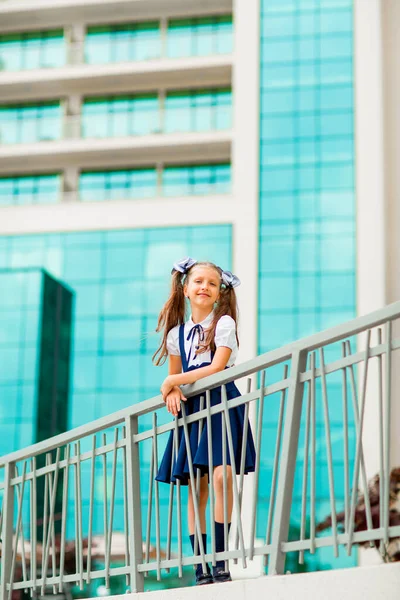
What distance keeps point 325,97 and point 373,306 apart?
364 inches

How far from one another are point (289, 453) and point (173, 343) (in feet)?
4.95

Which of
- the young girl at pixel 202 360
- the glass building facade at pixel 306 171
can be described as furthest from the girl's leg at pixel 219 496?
the glass building facade at pixel 306 171

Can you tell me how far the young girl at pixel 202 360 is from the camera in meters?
5.27

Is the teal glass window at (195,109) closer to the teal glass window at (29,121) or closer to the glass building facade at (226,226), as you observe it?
the glass building facade at (226,226)

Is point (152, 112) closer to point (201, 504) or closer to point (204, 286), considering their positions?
point (204, 286)

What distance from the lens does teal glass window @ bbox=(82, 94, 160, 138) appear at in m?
45.5

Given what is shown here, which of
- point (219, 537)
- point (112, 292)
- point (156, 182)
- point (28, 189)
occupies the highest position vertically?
point (28, 189)

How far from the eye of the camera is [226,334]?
568 centimetres

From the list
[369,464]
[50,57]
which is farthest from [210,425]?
[50,57]

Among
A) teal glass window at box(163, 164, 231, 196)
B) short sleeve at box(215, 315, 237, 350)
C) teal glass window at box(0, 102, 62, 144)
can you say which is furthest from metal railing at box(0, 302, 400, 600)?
teal glass window at box(0, 102, 62, 144)

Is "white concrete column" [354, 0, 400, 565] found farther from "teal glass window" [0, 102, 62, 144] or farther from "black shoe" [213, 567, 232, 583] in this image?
"black shoe" [213, 567, 232, 583]

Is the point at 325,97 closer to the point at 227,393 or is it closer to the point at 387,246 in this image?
the point at 387,246

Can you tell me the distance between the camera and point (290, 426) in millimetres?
4633

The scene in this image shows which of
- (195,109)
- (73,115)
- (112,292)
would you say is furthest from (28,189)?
(195,109)
